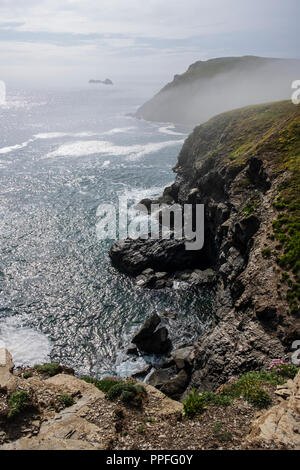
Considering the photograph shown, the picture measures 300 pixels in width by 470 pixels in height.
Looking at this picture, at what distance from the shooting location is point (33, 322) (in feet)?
144

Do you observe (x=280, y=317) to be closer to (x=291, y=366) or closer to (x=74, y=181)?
(x=291, y=366)

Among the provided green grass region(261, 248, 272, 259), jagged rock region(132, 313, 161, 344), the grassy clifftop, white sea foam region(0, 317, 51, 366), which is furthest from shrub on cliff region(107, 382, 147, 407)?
green grass region(261, 248, 272, 259)

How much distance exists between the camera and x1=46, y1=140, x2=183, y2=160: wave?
128500 mm

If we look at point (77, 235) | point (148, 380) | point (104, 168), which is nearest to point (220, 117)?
point (104, 168)

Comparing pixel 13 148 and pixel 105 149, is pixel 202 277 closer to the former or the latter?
pixel 105 149

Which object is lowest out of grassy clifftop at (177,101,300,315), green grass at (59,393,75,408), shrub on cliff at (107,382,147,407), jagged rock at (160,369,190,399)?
jagged rock at (160,369,190,399)

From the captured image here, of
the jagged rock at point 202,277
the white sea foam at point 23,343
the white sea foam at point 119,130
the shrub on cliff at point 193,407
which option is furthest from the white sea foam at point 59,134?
the shrub on cliff at point 193,407

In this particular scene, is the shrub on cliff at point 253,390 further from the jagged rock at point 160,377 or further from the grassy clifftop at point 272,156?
the jagged rock at point 160,377

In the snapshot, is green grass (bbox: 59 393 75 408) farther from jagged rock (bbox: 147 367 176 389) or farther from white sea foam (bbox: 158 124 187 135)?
white sea foam (bbox: 158 124 187 135)

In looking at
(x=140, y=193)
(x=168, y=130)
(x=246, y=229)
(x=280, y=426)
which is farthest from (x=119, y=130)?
(x=280, y=426)

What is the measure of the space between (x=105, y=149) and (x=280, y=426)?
433 ft

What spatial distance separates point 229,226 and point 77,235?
32.4m

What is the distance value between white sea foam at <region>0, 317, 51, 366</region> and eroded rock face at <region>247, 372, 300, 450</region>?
28.9 m

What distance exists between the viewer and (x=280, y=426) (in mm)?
15945
